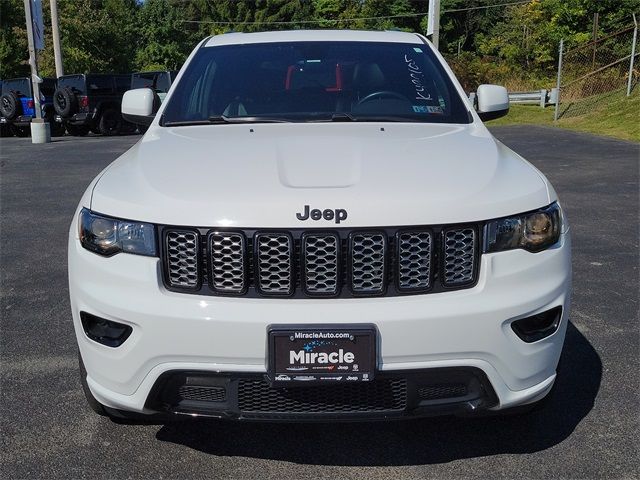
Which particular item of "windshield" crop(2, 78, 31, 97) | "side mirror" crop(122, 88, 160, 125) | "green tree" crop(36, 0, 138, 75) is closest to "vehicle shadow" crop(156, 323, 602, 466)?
"side mirror" crop(122, 88, 160, 125)

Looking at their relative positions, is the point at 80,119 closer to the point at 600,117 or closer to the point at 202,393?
the point at 600,117

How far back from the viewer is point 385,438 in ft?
9.59

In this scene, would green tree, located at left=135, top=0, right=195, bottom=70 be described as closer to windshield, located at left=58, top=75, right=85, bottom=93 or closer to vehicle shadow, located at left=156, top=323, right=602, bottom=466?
windshield, located at left=58, top=75, right=85, bottom=93

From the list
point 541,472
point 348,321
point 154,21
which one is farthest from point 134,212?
point 154,21

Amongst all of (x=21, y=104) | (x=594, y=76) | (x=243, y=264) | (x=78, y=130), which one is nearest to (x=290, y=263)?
(x=243, y=264)

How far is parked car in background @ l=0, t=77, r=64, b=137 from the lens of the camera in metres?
20.3

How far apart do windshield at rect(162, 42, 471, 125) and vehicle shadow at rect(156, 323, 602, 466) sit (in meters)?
1.50

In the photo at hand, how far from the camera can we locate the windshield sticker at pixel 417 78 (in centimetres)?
375

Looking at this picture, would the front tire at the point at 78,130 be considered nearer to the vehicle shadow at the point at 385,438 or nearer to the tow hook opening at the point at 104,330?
the vehicle shadow at the point at 385,438

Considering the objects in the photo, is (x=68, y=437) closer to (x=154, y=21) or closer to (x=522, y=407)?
(x=522, y=407)

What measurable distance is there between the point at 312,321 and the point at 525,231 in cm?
84

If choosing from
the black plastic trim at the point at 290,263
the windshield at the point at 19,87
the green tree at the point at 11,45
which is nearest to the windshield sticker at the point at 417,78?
the black plastic trim at the point at 290,263

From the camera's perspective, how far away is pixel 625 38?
26.4m

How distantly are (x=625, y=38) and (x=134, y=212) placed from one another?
27969mm
